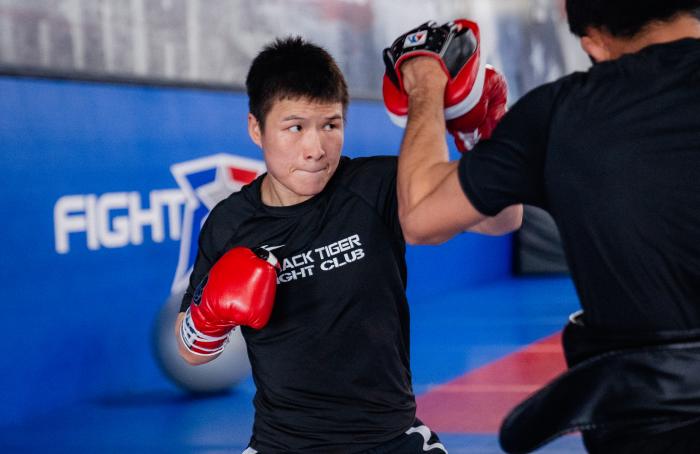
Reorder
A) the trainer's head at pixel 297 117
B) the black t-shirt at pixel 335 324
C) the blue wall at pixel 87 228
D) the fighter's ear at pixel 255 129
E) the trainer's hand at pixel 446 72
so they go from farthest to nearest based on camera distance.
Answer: the blue wall at pixel 87 228 → the fighter's ear at pixel 255 129 → the trainer's head at pixel 297 117 → the black t-shirt at pixel 335 324 → the trainer's hand at pixel 446 72

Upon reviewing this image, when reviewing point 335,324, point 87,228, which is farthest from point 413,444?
point 87,228

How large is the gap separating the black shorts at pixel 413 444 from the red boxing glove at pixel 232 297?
0.97ft

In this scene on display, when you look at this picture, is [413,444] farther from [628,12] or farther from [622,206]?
[628,12]

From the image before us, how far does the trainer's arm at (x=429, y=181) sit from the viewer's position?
1569 millimetres

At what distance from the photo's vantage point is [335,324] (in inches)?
83.6

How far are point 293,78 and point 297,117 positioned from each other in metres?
0.10

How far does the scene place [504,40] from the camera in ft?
29.9

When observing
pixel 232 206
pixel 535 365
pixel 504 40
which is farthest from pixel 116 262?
pixel 504 40

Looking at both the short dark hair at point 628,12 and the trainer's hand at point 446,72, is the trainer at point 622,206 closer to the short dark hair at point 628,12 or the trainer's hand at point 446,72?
the short dark hair at point 628,12

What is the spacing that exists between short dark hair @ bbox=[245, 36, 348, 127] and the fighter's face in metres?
0.02

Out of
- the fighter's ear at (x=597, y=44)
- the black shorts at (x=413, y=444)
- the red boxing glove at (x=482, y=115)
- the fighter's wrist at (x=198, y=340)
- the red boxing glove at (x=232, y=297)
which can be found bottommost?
the black shorts at (x=413, y=444)

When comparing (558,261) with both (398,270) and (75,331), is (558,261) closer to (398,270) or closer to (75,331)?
(75,331)

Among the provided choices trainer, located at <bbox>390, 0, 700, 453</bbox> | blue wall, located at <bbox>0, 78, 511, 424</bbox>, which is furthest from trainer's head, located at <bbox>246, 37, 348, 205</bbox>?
blue wall, located at <bbox>0, 78, 511, 424</bbox>

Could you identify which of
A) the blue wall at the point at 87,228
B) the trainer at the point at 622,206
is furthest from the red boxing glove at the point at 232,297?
the blue wall at the point at 87,228
